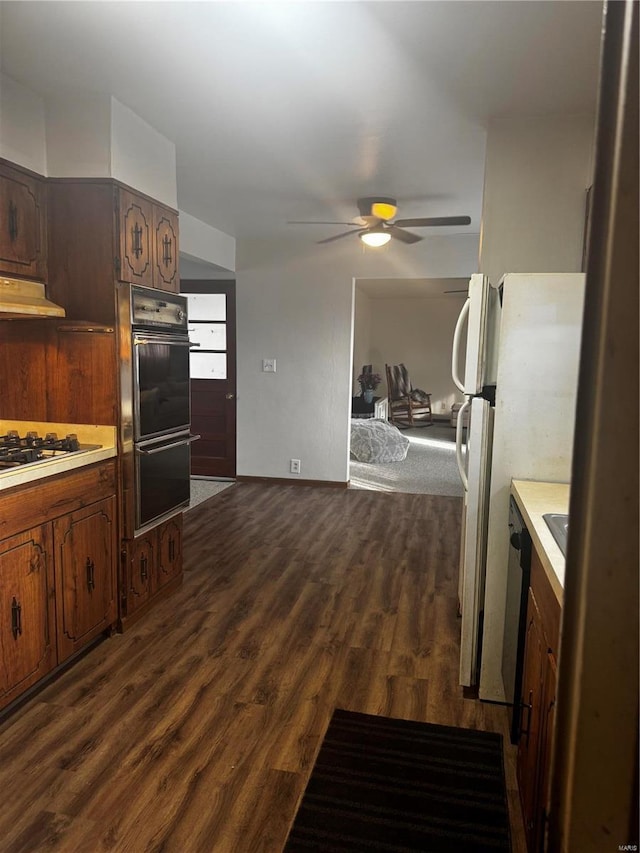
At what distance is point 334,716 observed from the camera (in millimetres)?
2289

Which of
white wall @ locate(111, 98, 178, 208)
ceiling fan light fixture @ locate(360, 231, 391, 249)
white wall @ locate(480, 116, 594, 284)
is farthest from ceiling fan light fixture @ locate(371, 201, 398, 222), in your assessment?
white wall @ locate(111, 98, 178, 208)

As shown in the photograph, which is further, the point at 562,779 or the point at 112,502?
the point at 112,502

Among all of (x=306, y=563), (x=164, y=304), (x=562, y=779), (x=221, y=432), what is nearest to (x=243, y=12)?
(x=164, y=304)

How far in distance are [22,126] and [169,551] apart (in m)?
2.24

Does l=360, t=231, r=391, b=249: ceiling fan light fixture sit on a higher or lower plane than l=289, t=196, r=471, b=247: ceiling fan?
lower

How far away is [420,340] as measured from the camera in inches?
445

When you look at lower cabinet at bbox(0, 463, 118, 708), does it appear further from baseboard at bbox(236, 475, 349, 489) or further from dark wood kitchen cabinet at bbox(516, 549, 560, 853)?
baseboard at bbox(236, 475, 349, 489)

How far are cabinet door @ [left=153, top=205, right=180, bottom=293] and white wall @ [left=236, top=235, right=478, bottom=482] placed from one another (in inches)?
107

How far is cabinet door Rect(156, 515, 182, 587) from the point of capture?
129 inches

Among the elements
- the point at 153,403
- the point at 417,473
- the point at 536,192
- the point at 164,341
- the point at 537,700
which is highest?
the point at 536,192

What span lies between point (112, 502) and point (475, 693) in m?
1.85

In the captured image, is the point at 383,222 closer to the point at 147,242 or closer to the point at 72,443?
the point at 147,242

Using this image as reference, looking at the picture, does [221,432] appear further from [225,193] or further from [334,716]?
[334,716]

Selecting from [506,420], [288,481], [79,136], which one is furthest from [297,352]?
[506,420]
